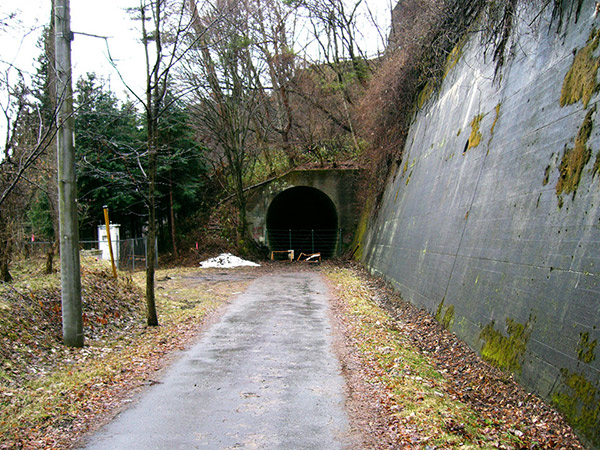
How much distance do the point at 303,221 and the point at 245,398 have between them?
27737mm

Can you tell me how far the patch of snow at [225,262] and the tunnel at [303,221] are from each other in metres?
3.21

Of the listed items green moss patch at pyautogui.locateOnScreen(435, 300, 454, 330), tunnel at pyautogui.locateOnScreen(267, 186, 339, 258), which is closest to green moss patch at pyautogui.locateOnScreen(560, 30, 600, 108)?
green moss patch at pyautogui.locateOnScreen(435, 300, 454, 330)

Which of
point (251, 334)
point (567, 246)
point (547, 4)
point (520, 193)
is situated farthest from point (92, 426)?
point (547, 4)

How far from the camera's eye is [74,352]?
7.38 meters

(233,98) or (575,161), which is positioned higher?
(233,98)

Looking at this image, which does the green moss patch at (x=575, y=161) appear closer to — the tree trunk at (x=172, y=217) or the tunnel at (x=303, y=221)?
the tunnel at (x=303, y=221)

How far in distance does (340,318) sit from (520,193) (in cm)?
509

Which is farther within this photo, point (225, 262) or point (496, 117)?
point (225, 262)

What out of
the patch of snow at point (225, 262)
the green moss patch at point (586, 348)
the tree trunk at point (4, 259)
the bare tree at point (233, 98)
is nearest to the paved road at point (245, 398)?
the green moss patch at point (586, 348)

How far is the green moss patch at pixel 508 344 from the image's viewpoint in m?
4.96

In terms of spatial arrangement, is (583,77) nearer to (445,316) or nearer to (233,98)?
(445,316)

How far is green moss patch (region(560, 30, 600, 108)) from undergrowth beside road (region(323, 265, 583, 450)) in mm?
3160

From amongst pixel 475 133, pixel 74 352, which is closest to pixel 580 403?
pixel 475 133

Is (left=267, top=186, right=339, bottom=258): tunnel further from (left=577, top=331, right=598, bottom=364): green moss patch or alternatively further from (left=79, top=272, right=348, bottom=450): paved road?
(left=577, top=331, right=598, bottom=364): green moss patch
